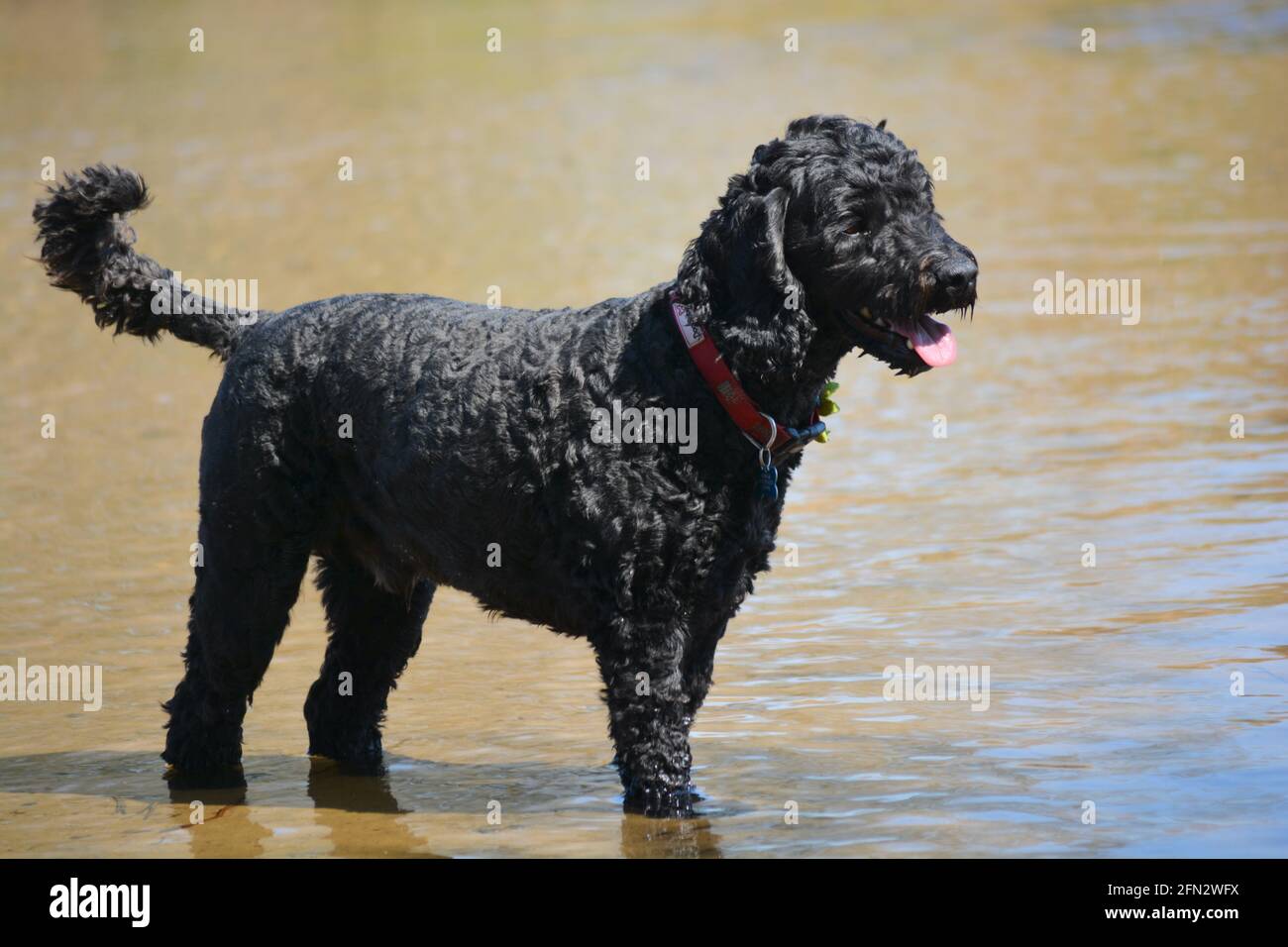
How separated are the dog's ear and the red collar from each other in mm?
35

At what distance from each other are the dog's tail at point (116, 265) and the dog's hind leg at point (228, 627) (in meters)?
0.79

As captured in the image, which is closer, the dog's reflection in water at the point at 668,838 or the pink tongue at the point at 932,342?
the pink tongue at the point at 932,342

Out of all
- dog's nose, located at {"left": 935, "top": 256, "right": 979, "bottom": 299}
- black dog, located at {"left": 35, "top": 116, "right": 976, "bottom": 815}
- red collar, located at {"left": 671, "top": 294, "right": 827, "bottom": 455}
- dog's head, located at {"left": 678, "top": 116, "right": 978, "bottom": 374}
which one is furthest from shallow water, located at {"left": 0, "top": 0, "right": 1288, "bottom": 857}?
dog's nose, located at {"left": 935, "top": 256, "right": 979, "bottom": 299}

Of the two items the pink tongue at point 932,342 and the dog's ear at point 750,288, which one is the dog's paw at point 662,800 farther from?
the pink tongue at point 932,342

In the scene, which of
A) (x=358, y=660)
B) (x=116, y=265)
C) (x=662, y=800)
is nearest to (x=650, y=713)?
(x=662, y=800)

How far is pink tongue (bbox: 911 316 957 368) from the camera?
209 inches

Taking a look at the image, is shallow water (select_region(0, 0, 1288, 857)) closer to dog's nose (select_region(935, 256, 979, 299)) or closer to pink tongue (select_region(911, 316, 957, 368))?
pink tongue (select_region(911, 316, 957, 368))

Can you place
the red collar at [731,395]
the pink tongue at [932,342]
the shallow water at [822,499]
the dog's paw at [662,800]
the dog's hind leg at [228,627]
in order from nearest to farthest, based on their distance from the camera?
1. the pink tongue at [932,342]
2. the red collar at [731,395]
3. the dog's paw at [662,800]
4. the shallow water at [822,499]
5. the dog's hind leg at [228,627]

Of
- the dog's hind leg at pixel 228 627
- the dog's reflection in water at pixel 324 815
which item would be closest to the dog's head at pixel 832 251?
the dog's hind leg at pixel 228 627

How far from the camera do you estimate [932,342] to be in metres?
5.34

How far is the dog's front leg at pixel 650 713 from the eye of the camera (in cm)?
548

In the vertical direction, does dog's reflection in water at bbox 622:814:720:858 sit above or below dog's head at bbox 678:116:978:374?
below
